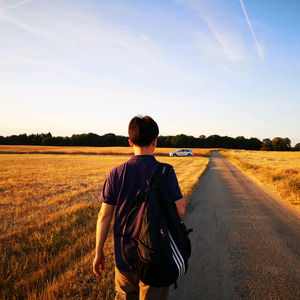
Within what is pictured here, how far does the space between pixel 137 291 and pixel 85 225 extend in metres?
3.83

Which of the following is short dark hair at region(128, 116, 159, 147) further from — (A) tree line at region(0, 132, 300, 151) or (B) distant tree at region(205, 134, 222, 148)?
(B) distant tree at region(205, 134, 222, 148)

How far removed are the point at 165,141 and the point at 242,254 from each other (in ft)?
367

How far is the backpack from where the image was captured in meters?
1.46

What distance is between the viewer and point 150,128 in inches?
70.9

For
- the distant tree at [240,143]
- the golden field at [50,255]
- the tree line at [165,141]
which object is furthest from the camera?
the distant tree at [240,143]

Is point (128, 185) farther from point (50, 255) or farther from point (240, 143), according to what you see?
point (240, 143)

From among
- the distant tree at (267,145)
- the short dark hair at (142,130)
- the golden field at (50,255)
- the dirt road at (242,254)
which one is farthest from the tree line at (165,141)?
the short dark hair at (142,130)

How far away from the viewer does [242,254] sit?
3.87m

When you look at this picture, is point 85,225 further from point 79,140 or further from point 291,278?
point 79,140

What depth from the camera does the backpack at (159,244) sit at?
→ 1463 millimetres

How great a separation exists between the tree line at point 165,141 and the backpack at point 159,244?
4031 inches

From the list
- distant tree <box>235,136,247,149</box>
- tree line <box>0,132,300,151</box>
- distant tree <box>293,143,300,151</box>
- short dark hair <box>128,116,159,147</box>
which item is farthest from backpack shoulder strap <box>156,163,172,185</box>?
distant tree <box>293,143,300,151</box>

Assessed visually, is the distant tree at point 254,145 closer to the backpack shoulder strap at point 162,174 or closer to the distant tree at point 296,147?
the distant tree at point 296,147

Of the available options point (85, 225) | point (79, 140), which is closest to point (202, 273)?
point (85, 225)
